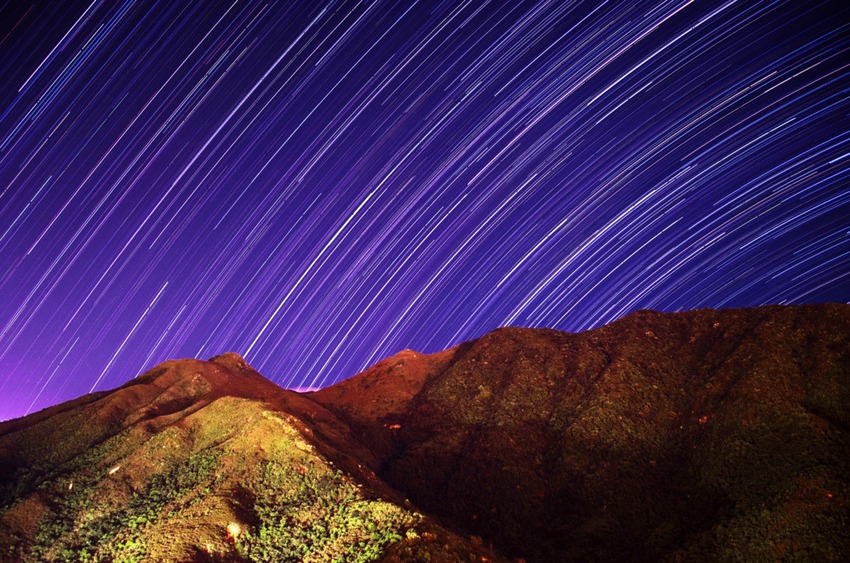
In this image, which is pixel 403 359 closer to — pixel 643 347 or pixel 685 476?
pixel 643 347

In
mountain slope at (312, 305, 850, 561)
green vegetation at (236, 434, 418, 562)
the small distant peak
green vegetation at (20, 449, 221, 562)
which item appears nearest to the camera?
green vegetation at (236, 434, 418, 562)

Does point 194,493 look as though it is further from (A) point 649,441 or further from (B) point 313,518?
(A) point 649,441

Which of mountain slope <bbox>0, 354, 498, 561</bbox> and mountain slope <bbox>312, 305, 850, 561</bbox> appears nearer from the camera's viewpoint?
mountain slope <bbox>0, 354, 498, 561</bbox>

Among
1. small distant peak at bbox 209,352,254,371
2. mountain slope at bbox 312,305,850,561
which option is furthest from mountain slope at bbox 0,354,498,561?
small distant peak at bbox 209,352,254,371

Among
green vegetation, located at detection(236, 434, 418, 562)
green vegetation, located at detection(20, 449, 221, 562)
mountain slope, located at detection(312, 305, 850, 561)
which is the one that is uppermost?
mountain slope, located at detection(312, 305, 850, 561)

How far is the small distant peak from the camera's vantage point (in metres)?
38.3

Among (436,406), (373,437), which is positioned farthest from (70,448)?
(436,406)

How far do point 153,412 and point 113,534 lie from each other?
37.0 feet

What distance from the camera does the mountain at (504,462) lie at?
15.3m

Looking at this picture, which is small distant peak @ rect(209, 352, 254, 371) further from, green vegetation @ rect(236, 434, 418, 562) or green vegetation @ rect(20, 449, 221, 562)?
green vegetation @ rect(236, 434, 418, 562)

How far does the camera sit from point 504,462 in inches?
962

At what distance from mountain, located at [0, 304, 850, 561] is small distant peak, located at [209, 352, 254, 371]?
222 inches

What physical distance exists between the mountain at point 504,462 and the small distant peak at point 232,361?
5643 millimetres

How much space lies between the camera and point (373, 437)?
29.8 meters
